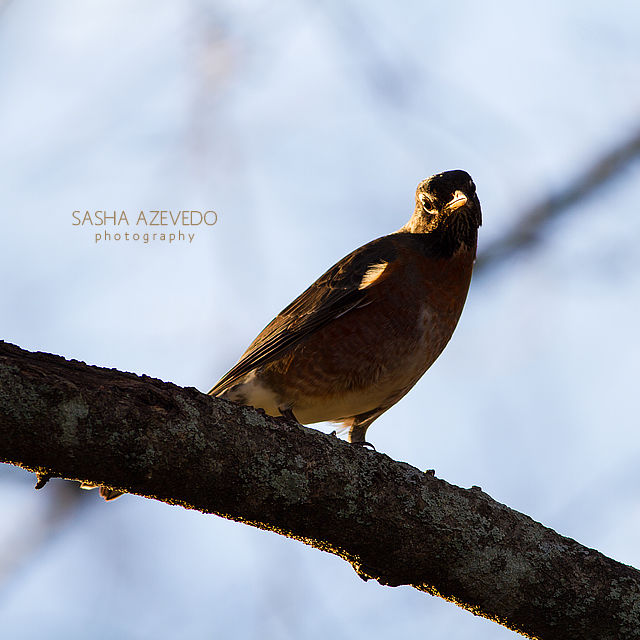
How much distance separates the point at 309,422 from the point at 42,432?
2652 millimetres

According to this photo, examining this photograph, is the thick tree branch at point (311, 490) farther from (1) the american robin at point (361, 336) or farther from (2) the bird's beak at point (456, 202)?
(2) the bird's beak at point (456, 202)

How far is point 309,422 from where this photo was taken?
4652 millimetres

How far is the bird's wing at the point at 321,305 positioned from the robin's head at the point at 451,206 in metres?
0.32

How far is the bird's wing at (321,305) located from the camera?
14.8 feet

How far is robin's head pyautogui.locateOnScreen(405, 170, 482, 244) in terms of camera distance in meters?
5.00

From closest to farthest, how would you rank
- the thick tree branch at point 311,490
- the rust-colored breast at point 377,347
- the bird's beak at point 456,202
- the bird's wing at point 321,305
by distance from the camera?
the thick tree branch at point 311,490 → the rust-colored breast at point 377,347 → the bird's wing at point 321,305 → the bird's beak at point 456,202

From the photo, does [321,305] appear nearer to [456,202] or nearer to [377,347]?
[377,347]

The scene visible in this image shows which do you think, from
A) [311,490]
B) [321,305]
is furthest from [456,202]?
[311,490]

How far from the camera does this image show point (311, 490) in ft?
8.23

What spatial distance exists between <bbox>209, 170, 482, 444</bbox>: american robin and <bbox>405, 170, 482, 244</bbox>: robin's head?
2 centimetres

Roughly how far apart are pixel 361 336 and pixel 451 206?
43.7 inches

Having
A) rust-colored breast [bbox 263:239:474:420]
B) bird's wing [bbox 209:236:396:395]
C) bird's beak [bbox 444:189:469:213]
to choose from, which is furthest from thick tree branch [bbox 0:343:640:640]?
bird's beak [bbox 444:189:469:213]

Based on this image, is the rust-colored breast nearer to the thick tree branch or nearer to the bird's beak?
the bird's beak

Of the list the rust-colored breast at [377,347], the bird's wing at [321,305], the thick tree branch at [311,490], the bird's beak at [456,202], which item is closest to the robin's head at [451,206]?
the bird's beak at [456,202]
